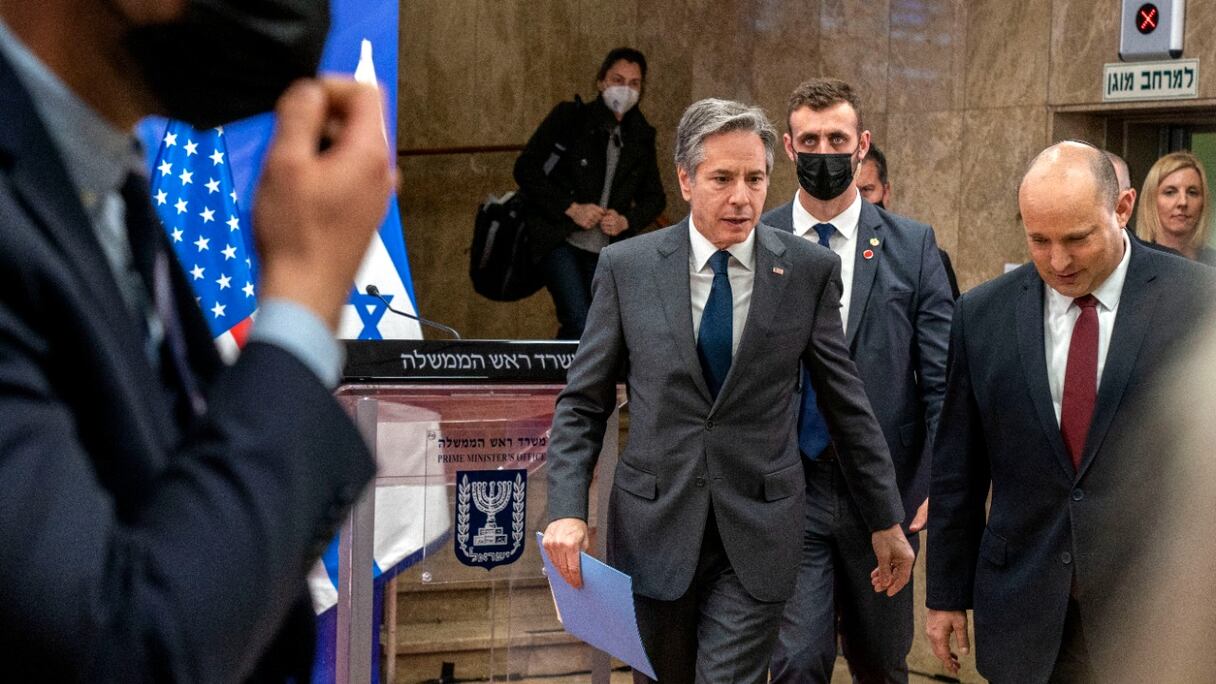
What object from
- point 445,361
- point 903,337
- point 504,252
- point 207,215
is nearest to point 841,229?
point 903,337

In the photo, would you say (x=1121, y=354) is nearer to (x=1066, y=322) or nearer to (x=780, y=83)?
(x=1066, y=322)

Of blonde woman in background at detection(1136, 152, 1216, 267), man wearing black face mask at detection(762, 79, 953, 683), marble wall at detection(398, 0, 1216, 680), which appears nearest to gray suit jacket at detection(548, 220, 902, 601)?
man wearing black face mask at detection(762, 79, 953, 683)

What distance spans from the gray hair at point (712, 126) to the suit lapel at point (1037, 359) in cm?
85

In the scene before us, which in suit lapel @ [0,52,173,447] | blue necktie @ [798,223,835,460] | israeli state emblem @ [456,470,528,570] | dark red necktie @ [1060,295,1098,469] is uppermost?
suit lapel @ [0,52,173,447]

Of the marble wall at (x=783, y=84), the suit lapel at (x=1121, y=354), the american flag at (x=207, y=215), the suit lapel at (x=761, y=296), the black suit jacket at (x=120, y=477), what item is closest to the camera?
the black suit jacket at (x=120, y=477)

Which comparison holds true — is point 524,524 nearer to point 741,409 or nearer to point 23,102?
point 741,409

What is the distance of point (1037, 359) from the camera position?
3.69m

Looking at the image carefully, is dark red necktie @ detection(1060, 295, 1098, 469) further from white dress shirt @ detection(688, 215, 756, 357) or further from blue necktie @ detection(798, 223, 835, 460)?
blue necktie @ detection(798, 223, 835, 460)

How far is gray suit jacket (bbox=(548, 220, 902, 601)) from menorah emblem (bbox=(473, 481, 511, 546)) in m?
0.30

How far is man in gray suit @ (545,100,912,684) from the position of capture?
409cm

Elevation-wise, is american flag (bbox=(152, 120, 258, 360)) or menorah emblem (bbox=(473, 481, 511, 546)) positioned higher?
american flag (bbox=(152, 120, 258, 360))

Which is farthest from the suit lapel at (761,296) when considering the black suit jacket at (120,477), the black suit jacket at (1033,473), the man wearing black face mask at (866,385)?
the black suit jacket at (120,477)

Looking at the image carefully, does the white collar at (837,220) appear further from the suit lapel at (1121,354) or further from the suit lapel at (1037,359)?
the suit lapel at (1121,354)

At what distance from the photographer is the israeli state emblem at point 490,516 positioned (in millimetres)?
4391
